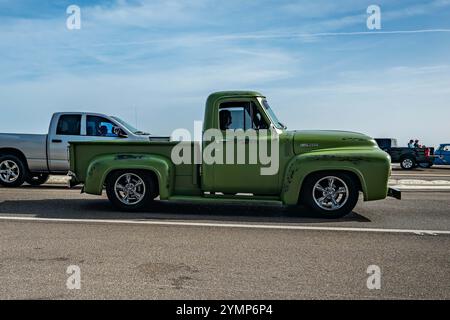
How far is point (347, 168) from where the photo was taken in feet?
24.6

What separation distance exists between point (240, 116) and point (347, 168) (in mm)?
2128

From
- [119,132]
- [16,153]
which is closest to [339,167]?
[119,132]

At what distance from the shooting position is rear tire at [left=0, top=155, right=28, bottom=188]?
40.6ft

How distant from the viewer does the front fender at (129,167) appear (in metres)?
8.03

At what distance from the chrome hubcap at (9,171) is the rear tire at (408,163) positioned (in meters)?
21.7

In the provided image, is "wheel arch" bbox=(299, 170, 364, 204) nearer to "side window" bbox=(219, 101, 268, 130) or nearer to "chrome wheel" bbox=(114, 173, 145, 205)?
"side window" bbox=(219, 101, 268, 130)

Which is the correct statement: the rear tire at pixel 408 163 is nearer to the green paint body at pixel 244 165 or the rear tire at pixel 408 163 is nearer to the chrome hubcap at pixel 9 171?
the green paint body at pixel 244 165

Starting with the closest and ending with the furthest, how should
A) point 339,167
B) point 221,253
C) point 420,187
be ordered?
1. point 221,253
2. point 339,167
3. point 420,187

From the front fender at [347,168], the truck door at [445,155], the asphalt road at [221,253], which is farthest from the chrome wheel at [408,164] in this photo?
the front fender at [347,168]

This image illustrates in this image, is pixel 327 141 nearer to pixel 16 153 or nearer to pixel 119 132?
pixel 119 132

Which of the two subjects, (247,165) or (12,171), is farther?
(12,171)

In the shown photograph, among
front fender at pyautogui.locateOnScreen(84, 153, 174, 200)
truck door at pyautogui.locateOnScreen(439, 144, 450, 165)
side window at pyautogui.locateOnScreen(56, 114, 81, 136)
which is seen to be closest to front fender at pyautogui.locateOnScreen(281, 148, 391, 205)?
front fender at pyautogui.locateOnScreen(84, 153, 174, 200)

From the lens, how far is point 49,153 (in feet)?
40.0
